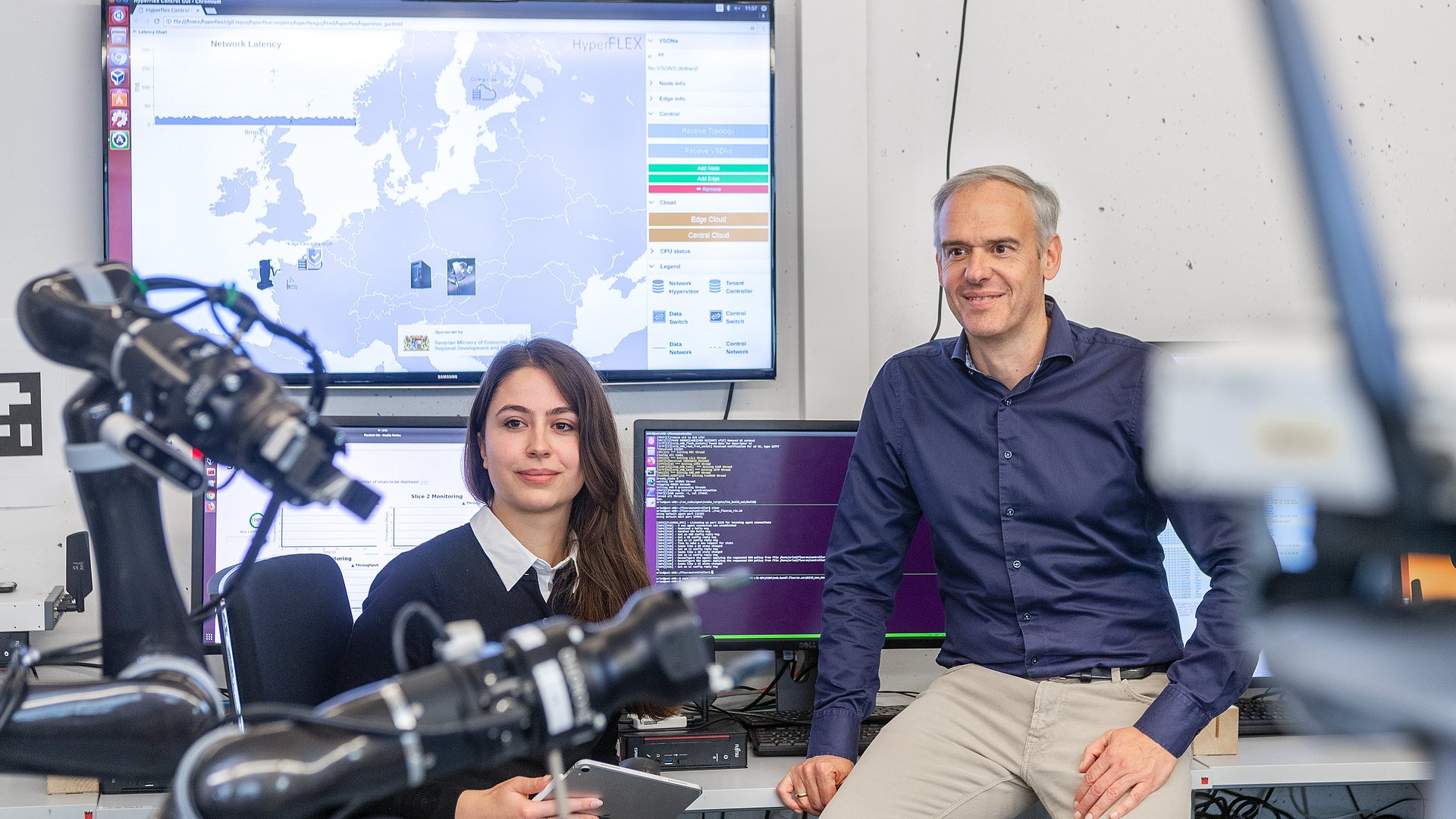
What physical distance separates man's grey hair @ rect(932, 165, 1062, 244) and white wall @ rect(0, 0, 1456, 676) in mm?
390

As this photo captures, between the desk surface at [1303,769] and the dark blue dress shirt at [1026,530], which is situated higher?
the dark blue dress shirt at [1026,530]

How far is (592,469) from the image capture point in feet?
5.88

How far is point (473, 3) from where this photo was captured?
2371 mm

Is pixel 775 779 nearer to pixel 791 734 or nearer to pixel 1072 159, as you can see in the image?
pixel 791 734

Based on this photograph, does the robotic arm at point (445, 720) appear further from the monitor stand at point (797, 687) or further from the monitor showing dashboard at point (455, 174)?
the monitor showing dashboard at point (455, 174)

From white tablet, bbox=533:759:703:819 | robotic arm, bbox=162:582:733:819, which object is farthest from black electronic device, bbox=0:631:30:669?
robotic arm, bbox=162:582:733:819

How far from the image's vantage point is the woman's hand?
1447 mm

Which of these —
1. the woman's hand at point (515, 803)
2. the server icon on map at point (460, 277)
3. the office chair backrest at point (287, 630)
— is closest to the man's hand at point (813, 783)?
the woman's hand at point (515, 803)

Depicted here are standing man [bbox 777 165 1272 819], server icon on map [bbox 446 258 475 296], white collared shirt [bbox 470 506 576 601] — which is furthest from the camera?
server icon on map [bbox 446 258 475 296]

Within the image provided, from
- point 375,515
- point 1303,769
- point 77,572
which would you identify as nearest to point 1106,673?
point 1303,769

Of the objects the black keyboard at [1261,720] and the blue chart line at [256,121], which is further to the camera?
the blue chart line at [256,121]

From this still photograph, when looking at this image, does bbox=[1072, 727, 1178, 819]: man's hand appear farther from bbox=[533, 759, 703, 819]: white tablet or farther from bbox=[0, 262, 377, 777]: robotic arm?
bbox=[0, 262, 377, 777]: robotic arm

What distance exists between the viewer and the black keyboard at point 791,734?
2.04m

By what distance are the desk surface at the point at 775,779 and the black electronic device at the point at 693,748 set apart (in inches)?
0.6
